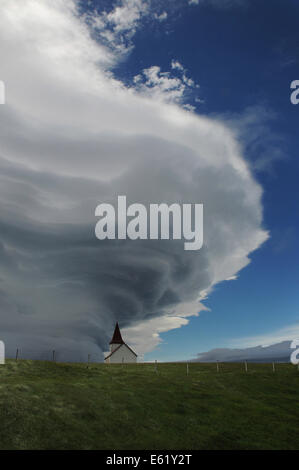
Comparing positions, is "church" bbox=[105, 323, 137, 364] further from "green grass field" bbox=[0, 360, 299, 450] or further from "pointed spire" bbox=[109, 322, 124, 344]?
"green grass field" bbox=[0, 360, 299, 450]

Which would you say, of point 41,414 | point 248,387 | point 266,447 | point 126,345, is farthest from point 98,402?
point 126,345

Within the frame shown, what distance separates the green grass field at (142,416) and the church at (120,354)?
2815 inches

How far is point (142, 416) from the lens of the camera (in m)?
34.2

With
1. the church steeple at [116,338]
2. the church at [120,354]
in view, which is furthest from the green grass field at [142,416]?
the church steeple at [116,338]

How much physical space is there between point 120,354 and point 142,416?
91767 millimetres

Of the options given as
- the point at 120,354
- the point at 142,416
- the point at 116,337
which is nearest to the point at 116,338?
the point at 116,337

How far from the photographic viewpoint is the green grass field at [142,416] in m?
27.7

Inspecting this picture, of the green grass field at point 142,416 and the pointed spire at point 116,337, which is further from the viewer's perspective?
the pointed spire at point 116,337

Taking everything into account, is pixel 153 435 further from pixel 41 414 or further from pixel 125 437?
pixel 41 414

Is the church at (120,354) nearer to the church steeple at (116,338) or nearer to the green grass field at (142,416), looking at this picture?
the church steeple at (116,338)

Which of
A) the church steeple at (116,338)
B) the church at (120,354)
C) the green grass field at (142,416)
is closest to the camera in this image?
the green grass field at (142,416)

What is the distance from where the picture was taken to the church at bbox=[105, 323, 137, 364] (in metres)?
121
